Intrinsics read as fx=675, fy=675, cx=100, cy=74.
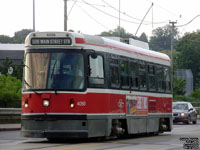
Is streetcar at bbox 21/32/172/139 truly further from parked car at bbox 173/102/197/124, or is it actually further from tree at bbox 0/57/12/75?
tree at bbox 0/57/12/75

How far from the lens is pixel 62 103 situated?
18922mm

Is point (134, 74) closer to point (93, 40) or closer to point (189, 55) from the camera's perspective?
point (93, 40)

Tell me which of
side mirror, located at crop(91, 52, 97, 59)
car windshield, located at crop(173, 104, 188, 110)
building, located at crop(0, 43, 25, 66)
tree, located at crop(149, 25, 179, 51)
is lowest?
car windshield, located at crop(173, 104, 188, 110)

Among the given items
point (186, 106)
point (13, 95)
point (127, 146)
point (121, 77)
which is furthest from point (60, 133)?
point (186, 106)

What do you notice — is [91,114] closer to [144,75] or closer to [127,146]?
[127,146]

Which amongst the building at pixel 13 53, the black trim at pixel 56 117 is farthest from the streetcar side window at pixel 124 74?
the building at pixel 13 53

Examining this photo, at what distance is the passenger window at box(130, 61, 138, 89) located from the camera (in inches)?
879

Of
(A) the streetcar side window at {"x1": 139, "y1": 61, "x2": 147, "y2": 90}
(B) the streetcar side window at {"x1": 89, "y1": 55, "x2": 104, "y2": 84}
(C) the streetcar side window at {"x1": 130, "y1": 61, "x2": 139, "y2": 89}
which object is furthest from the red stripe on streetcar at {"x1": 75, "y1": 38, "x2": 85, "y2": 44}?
(A) the streetcar side window at {"x1": 139, "y1": 61, "x2": 147, "y2": 90}

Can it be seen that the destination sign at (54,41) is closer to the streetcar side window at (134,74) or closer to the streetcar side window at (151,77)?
the streetcar side window at (134,74)

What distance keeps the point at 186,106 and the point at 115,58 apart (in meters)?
22.4

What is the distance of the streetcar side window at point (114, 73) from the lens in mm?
20533

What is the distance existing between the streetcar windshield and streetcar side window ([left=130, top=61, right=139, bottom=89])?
353 centimetres

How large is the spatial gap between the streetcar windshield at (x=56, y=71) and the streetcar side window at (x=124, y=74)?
2.55 metres

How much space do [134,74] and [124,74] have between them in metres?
1.05
